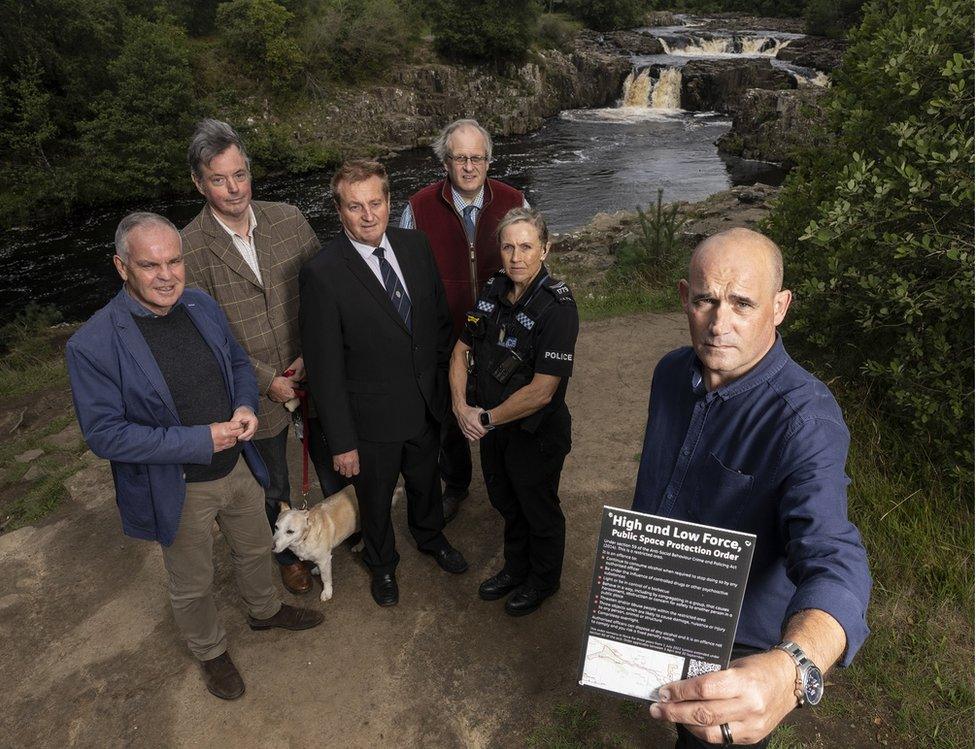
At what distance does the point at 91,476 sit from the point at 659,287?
7.01 m

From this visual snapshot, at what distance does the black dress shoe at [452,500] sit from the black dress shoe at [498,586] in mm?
792

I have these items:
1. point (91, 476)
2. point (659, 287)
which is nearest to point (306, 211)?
point (659, 287)

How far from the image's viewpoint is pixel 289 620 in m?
3.49

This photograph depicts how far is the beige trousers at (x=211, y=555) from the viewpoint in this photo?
2.89 m

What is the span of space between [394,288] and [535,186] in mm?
18119

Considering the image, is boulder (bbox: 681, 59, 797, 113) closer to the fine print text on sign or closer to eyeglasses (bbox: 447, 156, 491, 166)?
eyeglasses (bbox: 447, 156, 491, 166)

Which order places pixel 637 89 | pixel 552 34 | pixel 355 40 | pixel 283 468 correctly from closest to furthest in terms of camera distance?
pixel 283 468
pixel 355 40
pixel 637 89
pixel 552 34

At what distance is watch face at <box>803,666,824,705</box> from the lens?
1.31m

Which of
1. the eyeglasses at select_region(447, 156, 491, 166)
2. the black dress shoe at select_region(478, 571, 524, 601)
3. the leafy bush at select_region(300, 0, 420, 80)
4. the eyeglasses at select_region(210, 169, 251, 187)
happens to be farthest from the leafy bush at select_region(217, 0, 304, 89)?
the black dress shoe at select_region(478, 571, 524, 601)

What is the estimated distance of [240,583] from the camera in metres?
3.35

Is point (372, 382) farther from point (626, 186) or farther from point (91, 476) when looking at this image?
point (626, 186)

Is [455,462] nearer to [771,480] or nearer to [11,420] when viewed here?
[771,480]

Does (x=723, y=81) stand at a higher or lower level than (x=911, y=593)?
higher

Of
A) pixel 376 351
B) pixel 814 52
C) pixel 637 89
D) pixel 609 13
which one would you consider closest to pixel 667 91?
pixel 637 89
